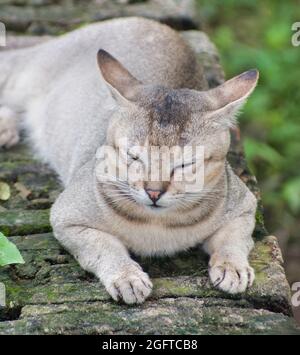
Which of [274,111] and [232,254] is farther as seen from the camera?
[274,111]

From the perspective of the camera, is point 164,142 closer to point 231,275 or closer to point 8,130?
point 231,275

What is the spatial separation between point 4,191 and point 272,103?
4.14 meters

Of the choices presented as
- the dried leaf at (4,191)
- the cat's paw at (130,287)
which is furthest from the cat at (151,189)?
the dried leaf at (4,191)

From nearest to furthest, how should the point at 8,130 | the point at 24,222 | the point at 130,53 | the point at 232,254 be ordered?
the point at 232,254 < the point at 24,222 < the point at 130,53 < the point at 8,130

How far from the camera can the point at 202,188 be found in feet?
12.8

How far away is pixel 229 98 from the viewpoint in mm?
4055

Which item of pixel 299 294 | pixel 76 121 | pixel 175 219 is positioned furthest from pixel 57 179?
pixel 299 294

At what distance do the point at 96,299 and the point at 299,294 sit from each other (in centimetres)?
139

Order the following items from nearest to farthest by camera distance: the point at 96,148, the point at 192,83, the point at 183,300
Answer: the point at 183,300
the point at 96,148
the point at 192,83

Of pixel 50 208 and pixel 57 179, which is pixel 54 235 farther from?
pixel 57 179

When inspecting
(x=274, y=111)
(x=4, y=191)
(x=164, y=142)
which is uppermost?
(x=164, y=142)

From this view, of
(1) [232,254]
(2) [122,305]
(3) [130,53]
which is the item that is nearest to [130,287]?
(2) [122,305]

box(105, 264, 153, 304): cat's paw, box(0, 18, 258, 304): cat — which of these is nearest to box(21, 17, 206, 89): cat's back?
box(0, 18, 258, 304): cat

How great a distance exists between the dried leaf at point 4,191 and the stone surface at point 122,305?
63 mm
